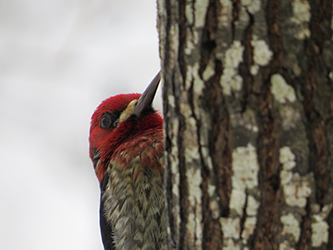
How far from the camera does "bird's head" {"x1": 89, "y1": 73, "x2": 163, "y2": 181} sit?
2684 millimetres

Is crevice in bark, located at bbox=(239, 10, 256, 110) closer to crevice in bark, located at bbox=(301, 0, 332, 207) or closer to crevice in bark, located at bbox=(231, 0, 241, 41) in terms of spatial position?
crevice in bark, located at bbox=(231, 0, 241, 41)

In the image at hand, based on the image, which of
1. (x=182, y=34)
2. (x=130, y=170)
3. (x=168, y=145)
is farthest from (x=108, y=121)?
(x=182, y=34)

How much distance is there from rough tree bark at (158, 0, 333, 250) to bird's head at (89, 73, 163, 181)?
1513 millimetres

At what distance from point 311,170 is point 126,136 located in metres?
1.85

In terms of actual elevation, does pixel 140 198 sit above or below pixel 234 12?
below

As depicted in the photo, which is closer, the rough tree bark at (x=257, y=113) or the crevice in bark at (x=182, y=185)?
the rough tree bark at (x=257, y=113)

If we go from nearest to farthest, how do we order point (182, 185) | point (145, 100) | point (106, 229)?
point (182, 185), point (106, 229), point (145, 100)

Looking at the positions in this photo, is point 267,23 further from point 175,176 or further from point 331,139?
point 175,176

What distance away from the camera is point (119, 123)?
2.77 m

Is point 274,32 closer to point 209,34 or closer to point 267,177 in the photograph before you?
point 209,34

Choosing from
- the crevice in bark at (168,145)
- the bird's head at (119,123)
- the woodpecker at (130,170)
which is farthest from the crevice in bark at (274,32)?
the bird's head at (119,123)

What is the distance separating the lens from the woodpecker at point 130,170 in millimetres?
2238

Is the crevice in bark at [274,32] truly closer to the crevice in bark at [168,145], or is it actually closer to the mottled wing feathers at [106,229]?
the crevice in bark at [168,145]

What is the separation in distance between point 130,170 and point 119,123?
55cm
